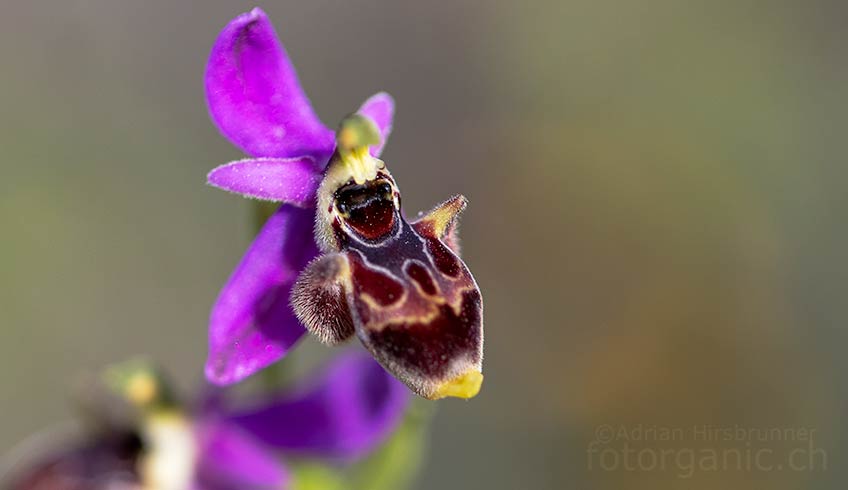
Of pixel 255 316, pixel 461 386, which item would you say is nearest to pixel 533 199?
pixel 255 316

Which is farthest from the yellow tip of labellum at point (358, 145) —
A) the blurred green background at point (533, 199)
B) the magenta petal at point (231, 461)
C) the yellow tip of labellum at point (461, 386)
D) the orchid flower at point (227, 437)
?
the blurred green background at point (533, 199)

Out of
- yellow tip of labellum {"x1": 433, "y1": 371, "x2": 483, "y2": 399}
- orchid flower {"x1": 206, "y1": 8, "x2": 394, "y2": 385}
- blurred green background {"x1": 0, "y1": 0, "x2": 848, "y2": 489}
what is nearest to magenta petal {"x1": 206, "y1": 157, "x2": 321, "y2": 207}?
orchid flower {"x1": 206, "y1": 8, "x2": 394, "y2": 385}

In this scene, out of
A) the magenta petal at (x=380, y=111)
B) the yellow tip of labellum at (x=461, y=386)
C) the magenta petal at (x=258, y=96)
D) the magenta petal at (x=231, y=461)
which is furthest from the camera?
the magenta petal at (x=231, y=461)

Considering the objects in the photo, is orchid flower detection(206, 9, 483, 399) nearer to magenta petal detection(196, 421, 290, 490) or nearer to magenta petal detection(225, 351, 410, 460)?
magenta petal detection(225, 351, 410, 460)

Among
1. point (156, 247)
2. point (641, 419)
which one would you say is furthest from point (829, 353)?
point (156, 247)

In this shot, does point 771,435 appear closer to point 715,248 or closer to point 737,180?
point 715,248

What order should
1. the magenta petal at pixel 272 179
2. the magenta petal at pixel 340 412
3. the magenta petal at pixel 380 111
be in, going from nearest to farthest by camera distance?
the magenta petal at pixel 272 179 < the magenta petal at pixel 380 111 < the magenta petal at pixel 340 412

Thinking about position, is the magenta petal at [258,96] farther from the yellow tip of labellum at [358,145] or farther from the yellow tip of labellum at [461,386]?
the yellow tip of labellum at [461,386]
